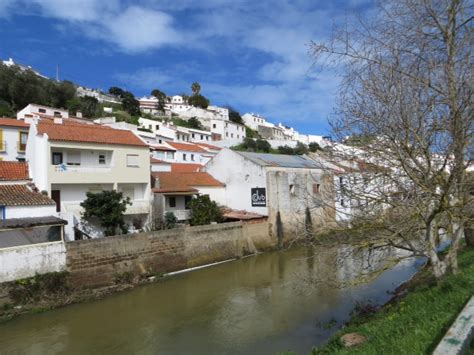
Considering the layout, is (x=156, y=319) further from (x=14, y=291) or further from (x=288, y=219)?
(x=288, y=219)

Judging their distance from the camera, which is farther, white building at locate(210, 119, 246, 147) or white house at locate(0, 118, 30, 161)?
white building at locate(210, 119, 246, 147)

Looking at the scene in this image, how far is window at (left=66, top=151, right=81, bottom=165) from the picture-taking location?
20583mm

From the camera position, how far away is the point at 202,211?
22.9 m

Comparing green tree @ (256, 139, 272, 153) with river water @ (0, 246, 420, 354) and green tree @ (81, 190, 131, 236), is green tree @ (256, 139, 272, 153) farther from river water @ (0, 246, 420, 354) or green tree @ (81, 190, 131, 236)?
river water @ (0, 246, 420, 354)

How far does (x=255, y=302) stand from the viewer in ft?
44.8

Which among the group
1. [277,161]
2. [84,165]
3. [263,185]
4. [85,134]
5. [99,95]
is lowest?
[263,185]

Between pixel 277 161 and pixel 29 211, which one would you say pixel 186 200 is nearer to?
pixel 277 161

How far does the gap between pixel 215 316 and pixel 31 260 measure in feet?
23.7

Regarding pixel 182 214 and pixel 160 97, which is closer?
pixel 182 214

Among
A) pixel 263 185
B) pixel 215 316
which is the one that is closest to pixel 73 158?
pixel 263 185

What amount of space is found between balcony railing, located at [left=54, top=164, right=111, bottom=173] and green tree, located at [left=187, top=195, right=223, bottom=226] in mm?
5440

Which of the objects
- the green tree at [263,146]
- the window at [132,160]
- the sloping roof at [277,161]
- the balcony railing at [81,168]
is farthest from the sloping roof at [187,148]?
the balcony railing at [81,168]

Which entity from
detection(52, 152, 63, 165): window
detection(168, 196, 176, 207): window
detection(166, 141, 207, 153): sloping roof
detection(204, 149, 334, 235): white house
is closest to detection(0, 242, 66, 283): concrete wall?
detection(52, 152, 63, 165): window

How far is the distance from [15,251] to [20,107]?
42.6 m
